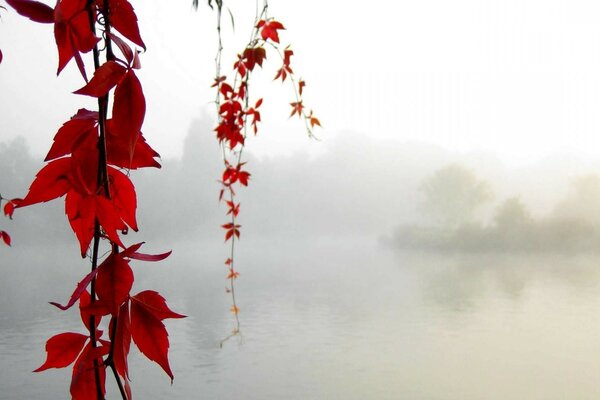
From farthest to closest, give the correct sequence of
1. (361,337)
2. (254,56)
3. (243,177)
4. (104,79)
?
1. (361,337)
2. (243,177)
3. (254,56)
4. (104,79)

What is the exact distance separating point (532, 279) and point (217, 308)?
410 cm

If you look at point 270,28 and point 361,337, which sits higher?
point 270,28

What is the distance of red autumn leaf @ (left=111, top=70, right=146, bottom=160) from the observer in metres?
0.12

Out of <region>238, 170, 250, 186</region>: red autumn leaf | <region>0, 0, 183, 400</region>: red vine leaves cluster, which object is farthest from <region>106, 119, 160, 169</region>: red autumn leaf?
<region>238, 170, 250, 186</region>: red autumn leaf

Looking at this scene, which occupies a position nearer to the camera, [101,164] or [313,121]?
[101,164]

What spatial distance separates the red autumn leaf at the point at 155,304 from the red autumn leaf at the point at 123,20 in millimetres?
59

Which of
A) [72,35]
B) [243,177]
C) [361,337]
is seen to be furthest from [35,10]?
[361,337]

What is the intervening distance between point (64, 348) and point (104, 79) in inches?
3.0

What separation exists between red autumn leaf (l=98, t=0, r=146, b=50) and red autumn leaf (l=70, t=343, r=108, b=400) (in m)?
0.07

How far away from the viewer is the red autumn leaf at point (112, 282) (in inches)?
5.0

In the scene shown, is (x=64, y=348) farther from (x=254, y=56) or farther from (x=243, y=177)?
(x=243, y=177)

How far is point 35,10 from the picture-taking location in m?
0.13

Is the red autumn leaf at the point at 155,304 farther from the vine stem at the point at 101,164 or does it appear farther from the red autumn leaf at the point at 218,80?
the red autumn leaf at the point at 218,80

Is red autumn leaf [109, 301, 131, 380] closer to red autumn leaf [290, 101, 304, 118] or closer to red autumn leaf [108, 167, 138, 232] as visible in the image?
red autumn leaf [108, 167, 138, 232]
